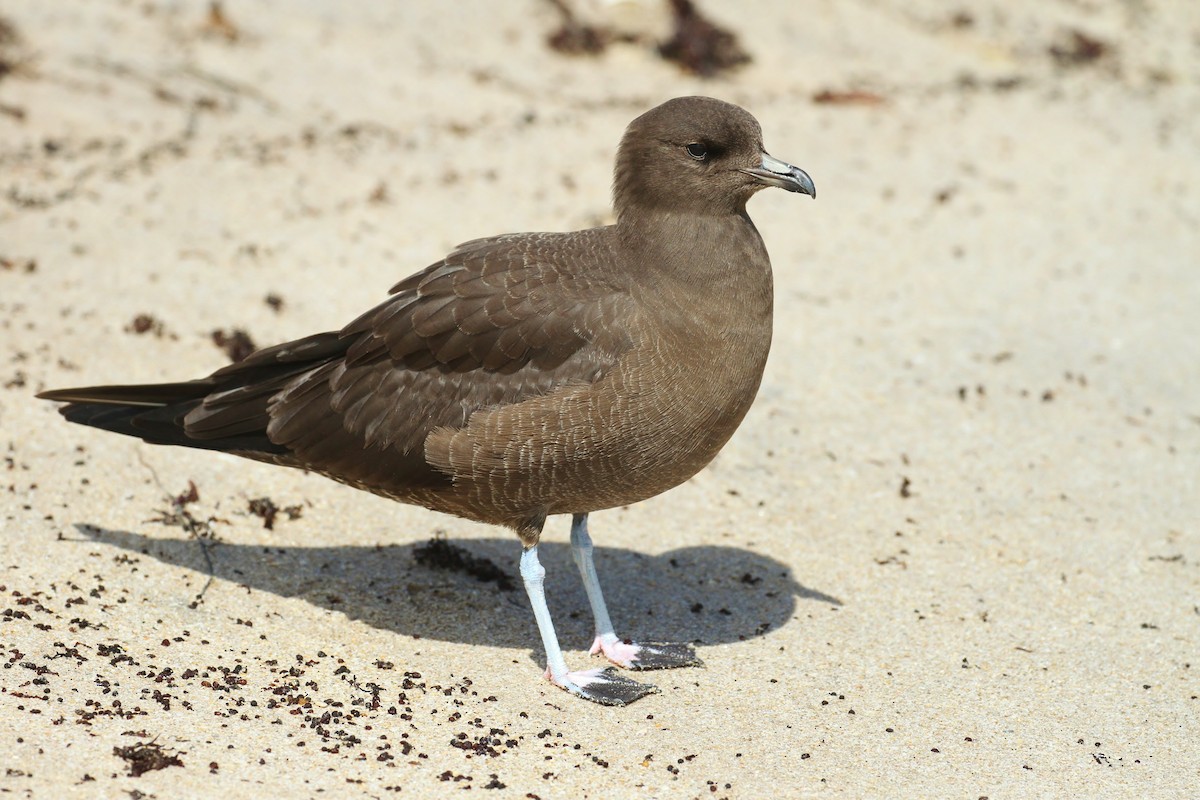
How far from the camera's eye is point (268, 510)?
7570mm

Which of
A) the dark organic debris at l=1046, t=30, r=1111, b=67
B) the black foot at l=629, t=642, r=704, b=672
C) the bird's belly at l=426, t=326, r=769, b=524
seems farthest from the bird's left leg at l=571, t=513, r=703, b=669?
the dark organic debris at l=1046, t=30, r=1111, b=67

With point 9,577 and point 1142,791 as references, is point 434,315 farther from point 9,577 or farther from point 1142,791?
point 1142,791

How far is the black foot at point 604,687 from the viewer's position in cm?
620

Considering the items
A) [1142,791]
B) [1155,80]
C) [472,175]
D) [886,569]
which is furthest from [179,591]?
[1155,80]

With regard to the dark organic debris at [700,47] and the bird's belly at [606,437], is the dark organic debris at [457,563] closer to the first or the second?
the bird's belly at [606,437]

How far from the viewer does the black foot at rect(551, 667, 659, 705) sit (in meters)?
6.20

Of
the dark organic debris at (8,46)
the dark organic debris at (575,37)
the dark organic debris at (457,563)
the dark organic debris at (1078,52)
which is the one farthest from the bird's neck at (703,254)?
the dark organic debris at (1078,52)

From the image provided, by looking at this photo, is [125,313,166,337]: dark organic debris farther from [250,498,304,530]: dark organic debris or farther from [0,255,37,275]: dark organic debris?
[250,498,304,530]: dark organic debris

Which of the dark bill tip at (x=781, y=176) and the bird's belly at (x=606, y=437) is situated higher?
the dark bill tip at (x=781, y=176)

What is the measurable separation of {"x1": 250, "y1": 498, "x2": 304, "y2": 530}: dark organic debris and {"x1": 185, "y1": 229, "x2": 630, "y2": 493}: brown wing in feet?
2.78

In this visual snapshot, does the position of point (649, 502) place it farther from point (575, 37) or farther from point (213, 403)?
point (575, 37)

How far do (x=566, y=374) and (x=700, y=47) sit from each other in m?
9.53

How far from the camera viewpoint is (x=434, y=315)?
6461mm

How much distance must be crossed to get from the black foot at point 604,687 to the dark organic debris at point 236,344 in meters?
3.79
